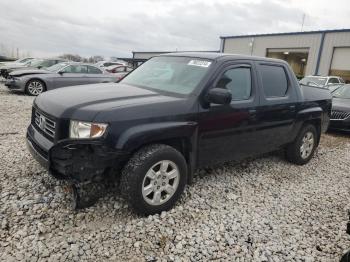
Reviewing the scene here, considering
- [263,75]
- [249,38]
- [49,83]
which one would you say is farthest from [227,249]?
[249,38]

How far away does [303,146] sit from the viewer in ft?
18.6

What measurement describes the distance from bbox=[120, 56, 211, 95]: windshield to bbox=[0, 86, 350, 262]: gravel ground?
4.50 feet

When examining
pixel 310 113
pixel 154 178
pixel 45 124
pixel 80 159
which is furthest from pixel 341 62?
pixel 80 159

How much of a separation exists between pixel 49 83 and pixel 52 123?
30.6 feet

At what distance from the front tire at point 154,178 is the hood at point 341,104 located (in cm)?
680

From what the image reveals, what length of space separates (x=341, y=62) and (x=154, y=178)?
2689cm

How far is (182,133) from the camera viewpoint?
3512 mm

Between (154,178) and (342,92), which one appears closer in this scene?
(154,178)

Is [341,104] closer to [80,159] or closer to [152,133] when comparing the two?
[152,133]

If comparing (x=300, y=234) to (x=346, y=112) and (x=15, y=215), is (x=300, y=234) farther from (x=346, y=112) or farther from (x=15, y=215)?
(x=346, y=112)

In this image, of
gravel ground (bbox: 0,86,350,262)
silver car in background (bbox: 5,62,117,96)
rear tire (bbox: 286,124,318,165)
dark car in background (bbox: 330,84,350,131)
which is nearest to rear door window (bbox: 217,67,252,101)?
gravel ground (bbox: 0,86,350,262)

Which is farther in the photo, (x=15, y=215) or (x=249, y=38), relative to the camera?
(x=249, y=38)

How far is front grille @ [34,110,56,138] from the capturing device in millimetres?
3250

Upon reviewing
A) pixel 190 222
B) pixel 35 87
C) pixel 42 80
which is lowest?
pixel 190 222
